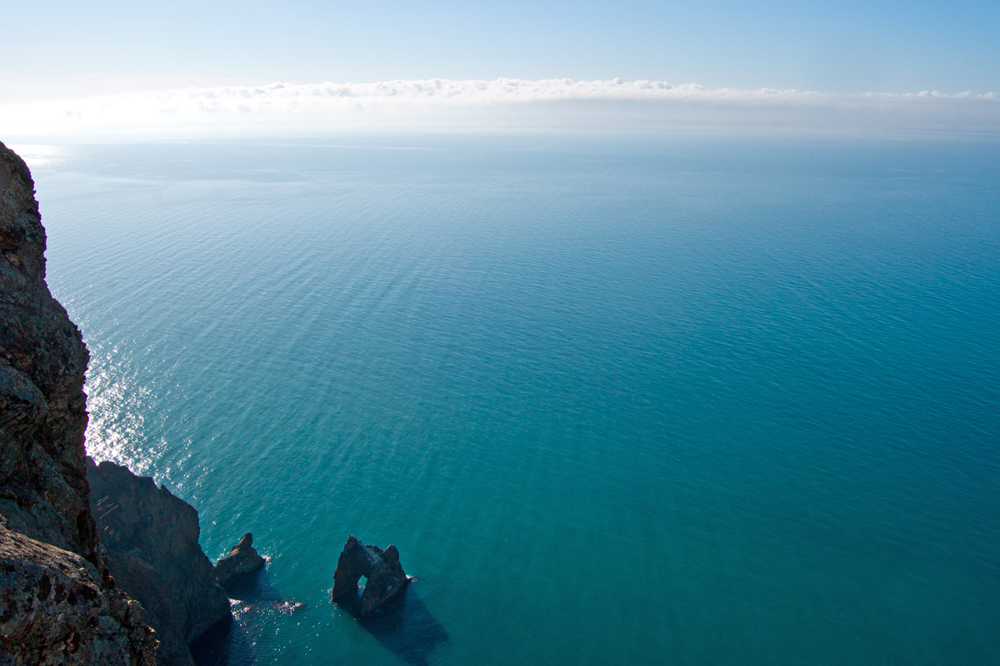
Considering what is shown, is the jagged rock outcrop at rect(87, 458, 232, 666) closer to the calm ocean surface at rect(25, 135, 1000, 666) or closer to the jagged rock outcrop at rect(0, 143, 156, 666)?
the calm ocean surface at rect(25, 135, 1000, 666)

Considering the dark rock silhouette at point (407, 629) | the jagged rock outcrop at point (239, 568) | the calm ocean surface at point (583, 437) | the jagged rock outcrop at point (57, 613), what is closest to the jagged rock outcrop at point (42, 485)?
the jagged rock outcrop at point (57, 613)

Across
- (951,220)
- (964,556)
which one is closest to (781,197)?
(951,220)

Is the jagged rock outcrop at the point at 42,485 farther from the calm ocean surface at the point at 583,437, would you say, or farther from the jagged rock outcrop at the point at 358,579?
the calm ocean surface at the point at 583,437

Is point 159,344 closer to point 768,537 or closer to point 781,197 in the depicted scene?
point 768,537

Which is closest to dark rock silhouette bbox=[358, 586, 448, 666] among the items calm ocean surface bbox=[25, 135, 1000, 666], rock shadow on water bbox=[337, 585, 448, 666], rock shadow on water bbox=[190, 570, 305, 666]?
rock shadow on water bbox=[337, 585, 448, 666]

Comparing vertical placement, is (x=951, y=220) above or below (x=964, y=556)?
above
